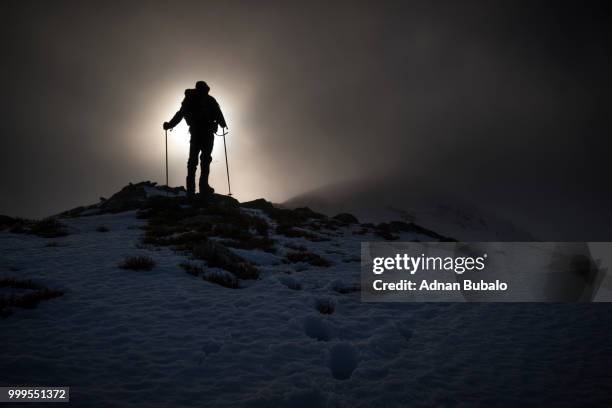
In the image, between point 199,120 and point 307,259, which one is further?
point 199,120

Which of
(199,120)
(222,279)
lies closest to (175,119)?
(199,120)

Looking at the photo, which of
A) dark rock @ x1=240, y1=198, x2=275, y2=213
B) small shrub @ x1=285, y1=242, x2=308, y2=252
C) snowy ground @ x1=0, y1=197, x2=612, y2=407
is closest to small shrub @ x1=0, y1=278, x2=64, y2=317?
snowy ground @ x1=0, y1=197, x2=612, y2=407

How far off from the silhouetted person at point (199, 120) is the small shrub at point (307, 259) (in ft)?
26.5

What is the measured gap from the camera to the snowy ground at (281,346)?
3.65 metres

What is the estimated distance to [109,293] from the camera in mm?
5988

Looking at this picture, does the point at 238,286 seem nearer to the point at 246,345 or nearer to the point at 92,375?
the point at 246,345

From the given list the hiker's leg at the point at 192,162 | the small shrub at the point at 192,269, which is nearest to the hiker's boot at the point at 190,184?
the hiker's leg at the point at 192,162

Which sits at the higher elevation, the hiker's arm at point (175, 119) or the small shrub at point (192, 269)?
the hiker's arm at point (175, 119)

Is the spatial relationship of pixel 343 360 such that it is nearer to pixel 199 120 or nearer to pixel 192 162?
pixel 192 162

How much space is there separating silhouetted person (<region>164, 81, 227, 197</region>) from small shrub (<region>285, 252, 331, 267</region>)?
8.07m

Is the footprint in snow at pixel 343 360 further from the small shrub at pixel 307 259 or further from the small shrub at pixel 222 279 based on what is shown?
the small shrub at pixel 307 259

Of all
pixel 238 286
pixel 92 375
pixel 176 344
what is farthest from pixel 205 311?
pixel 92 375

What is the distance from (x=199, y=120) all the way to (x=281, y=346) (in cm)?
1315

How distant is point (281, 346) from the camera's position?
15.0 ft
